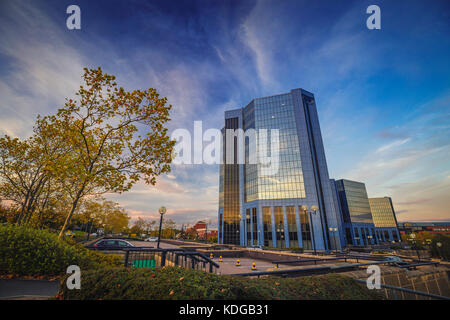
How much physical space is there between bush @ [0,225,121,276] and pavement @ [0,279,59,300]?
0.26m

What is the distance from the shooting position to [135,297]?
3.57 m

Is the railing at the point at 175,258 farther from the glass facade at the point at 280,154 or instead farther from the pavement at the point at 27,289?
the glass facade at the point at 280,154

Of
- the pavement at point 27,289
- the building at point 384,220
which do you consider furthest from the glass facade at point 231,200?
the building at point 384,220

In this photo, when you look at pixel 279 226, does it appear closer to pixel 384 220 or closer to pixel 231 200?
pixel 231 200

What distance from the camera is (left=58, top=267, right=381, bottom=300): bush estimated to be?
3455 mm

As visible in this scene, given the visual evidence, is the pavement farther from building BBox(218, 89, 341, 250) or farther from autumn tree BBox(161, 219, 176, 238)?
autumn tree BBox(161, 219, 176, 238)

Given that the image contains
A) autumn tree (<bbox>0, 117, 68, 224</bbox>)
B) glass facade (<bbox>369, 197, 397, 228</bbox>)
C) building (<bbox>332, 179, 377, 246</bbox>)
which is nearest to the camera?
autumn tree (<bbox>0, 117, 68, 224</bbox>)

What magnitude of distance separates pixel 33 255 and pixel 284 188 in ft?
167

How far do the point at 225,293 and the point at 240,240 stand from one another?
2279 inches

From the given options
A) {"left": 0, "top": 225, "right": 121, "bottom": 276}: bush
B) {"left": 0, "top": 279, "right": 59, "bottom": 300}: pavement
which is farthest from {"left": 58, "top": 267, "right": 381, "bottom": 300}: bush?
{"left": 0, "top": 225, "right": 121, "bottom": 276}: bush

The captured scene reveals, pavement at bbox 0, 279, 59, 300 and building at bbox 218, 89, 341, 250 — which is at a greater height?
building at bbox 218, 89, 341, 250
